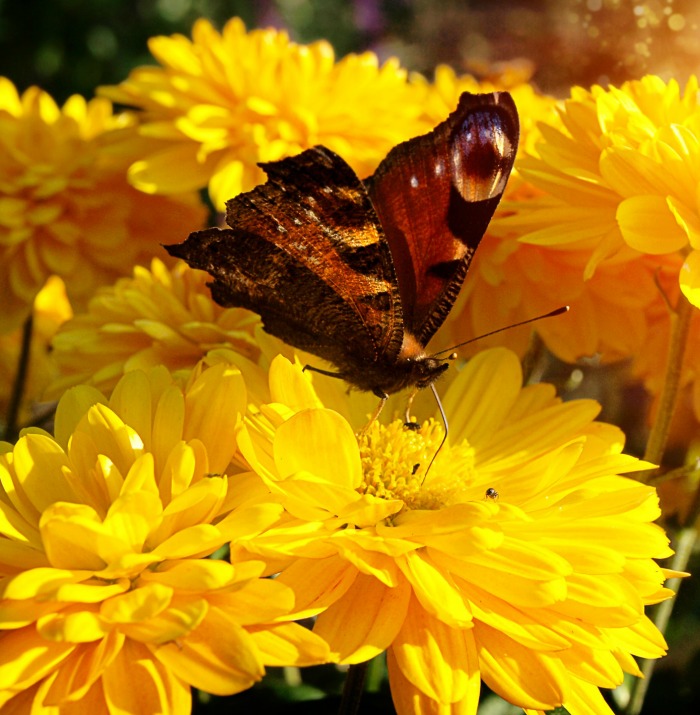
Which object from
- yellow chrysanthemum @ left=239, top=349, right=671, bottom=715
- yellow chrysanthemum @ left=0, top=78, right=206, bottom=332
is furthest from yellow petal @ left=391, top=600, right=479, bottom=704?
yellow chrysanthemum @ left=0, top=78, right=206, bottom=332

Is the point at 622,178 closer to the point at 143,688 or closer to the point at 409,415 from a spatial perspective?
the point at 409,415

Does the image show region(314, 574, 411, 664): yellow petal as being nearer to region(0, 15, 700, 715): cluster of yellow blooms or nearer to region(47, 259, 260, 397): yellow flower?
region(0, 15, 700, 715): cluster of yellow blooms

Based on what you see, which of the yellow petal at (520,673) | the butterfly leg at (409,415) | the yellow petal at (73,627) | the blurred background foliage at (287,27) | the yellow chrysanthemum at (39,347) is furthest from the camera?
the blurred background foliage at (287,27)

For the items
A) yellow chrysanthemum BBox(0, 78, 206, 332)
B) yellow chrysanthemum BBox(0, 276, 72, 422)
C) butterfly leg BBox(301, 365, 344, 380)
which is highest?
yellow chrysanthemum BBox(0, 78, 206, 332)

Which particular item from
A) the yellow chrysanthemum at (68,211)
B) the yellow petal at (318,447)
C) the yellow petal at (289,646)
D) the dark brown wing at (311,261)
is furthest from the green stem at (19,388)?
the yellow petal at (289,646)

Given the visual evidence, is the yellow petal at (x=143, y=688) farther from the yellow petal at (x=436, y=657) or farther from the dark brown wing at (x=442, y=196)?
the dark brown wing at (x=442, y=196)

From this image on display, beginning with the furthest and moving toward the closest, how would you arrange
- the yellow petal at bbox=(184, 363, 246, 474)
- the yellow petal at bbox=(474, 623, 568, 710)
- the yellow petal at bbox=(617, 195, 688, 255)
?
the yellow petal at bbox=(617, 195, 688, 255) < the yellow petal at bbox=(184, 363, 246, 474) < the yellow petal at bbox=(474, 623, 568, 710)

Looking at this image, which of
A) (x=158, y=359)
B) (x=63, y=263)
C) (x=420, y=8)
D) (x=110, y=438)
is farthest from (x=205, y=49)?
(x=420, y=8)
